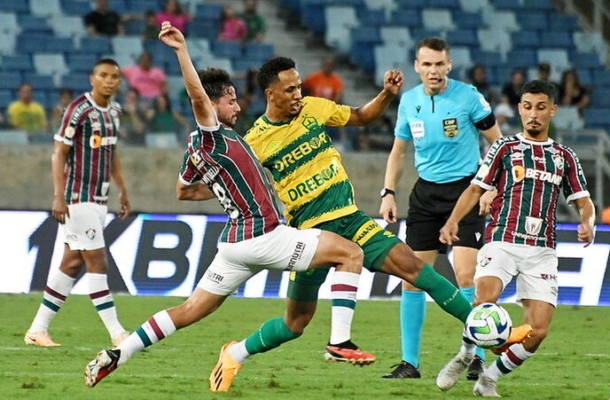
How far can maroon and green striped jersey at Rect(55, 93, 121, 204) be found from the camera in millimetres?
10812

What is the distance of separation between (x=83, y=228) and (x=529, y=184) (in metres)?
3.96

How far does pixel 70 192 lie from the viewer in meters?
10.9

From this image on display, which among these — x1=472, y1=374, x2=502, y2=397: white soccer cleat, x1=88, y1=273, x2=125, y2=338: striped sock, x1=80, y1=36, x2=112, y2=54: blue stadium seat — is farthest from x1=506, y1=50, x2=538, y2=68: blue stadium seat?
x1=472, y1=374, x2=502, y2=397: white soccer cleat

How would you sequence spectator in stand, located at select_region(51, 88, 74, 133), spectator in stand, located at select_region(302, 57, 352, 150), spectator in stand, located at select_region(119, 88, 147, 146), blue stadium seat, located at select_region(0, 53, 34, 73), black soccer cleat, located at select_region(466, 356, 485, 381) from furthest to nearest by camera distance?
spectator in stand, located at select_region(302, 57, 352, 150), blue stadium seat, located at select_region(0, 53, 34, 73), spectator in stand, located at select_region(119, 88, 147, 146), spectator in stand, located at select_region(51, 88, 74, 133), black soccer cleat, located at select_region(466, 356, 485, 381)

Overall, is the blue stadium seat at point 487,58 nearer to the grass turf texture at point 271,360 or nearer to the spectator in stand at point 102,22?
the spectator in stand at point 102,22

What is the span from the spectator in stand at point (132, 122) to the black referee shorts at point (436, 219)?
25.9 feet

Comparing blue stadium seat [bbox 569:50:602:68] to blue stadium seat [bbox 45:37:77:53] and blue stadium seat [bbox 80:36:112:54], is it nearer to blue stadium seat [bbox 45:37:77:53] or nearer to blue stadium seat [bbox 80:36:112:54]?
blue stadium seat [bbox 80:36:112:54]

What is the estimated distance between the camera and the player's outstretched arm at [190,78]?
25.3 ft

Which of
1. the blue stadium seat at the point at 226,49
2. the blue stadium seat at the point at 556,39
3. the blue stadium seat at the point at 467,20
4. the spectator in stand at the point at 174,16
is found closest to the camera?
the spectator in stand at the point at 174,16

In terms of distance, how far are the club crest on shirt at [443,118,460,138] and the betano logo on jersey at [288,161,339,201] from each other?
1.30 m

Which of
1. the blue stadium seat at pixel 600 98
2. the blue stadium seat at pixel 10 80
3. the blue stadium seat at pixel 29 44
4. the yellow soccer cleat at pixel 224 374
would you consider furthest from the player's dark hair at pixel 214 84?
the blue stadium seat at pixel 600 98

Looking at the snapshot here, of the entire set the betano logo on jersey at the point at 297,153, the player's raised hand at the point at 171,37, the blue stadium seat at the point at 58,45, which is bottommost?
the betano logo on jersey at the point at 297,153

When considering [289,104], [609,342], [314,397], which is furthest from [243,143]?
[609,342]

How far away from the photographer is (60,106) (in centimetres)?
1808
